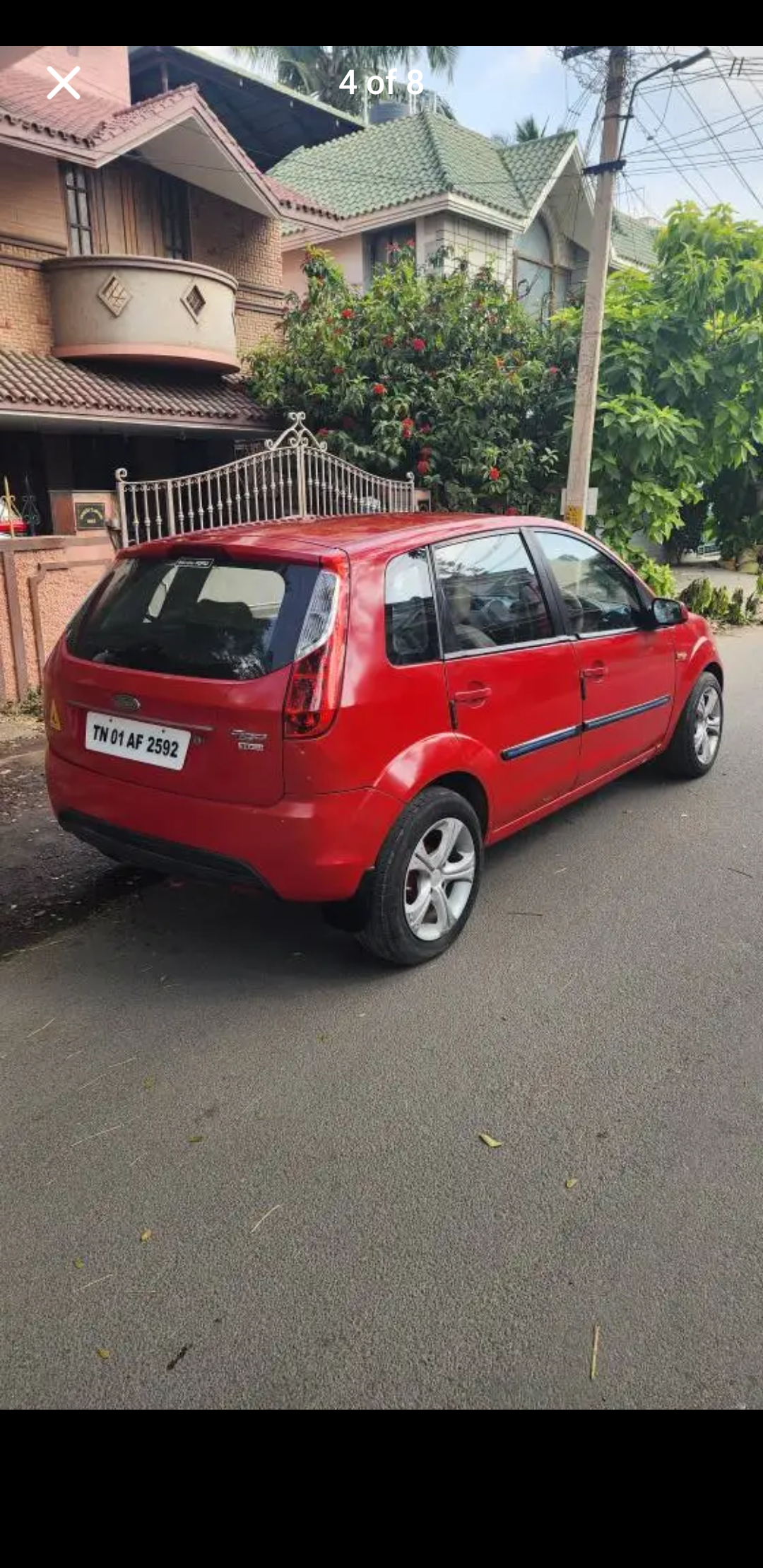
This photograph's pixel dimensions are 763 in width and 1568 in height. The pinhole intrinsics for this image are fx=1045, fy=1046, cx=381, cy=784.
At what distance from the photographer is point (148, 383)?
508 inches

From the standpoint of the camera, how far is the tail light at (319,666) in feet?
11.0

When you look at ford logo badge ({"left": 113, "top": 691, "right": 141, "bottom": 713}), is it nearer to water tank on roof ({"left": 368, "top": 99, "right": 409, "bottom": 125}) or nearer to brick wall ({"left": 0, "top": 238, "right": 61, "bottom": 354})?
brick wall ({"left": 0, "top": 238, "right": 61, "bottom": 354})

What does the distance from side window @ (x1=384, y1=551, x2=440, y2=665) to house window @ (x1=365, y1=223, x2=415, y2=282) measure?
17.2 m

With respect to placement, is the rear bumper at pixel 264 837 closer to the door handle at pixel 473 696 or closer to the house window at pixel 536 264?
the door handle at pixel 473 696

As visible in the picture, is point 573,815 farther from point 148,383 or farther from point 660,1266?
point 148,383

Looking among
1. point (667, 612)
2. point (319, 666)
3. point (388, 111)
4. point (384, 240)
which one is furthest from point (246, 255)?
point (319, 666)

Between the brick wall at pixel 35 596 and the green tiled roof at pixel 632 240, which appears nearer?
the brick wall at pixel 35 596

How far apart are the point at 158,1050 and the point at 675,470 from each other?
37.0ft

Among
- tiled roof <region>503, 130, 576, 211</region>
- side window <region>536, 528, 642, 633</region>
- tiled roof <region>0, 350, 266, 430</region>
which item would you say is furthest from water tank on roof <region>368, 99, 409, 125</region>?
side window <region>536, 528, 642, 633</region>

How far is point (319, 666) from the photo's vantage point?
3.38m

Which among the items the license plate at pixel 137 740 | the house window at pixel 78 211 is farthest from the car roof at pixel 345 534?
the house window at pixel 78 211

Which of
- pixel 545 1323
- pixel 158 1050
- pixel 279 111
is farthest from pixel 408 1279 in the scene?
pixel 279 111

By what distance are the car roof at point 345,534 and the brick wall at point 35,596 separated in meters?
3.99

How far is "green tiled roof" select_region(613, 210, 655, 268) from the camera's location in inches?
1007
